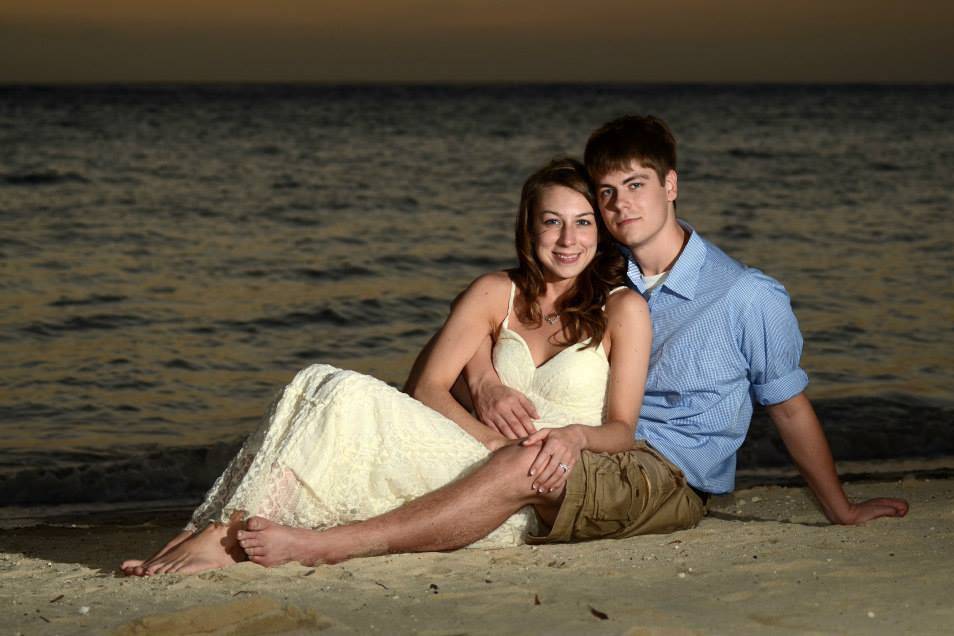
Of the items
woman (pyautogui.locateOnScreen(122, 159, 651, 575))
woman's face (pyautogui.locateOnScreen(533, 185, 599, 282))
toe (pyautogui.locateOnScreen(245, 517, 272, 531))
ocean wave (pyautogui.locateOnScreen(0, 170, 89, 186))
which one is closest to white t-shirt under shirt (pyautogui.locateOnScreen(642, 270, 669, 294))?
woman (pyautogui.locateOnScreen(122, 159, 651, 575))

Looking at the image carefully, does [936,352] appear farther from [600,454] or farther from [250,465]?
[250,465]

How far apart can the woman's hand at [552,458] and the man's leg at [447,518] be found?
3 cm

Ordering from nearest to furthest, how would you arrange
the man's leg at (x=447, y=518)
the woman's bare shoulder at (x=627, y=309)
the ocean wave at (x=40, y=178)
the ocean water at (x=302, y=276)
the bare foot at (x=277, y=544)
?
the bare foot at (x=277, y=544) → the man's leg at (x=447, y=518) → the woman's bare shoulder at (x=627, y=309) → the ocean water at (x=302, y=276) → the ocean wave at (x=40, y=178)

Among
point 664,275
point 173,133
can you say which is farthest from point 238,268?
point 173,133

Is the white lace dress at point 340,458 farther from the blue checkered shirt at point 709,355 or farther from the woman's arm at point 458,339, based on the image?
the blue checkered shirt at point 709,355

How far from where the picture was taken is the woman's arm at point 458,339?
14.3 ft

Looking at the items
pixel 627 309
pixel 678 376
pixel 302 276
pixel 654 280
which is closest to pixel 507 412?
pixel 627 309


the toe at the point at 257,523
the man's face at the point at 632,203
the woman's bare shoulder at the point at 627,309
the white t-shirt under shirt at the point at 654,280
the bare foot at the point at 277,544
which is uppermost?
the man's face at the point at 632,203

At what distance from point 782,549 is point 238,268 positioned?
1001cm

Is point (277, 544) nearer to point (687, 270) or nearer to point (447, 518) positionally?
point (447, 518)

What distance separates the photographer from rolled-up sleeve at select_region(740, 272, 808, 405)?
4.32m

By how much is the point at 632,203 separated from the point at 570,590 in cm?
149

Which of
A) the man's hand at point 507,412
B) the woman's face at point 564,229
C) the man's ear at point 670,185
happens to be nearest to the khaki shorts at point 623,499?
the man's hand at point 507,412

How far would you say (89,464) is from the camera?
22.2ft
